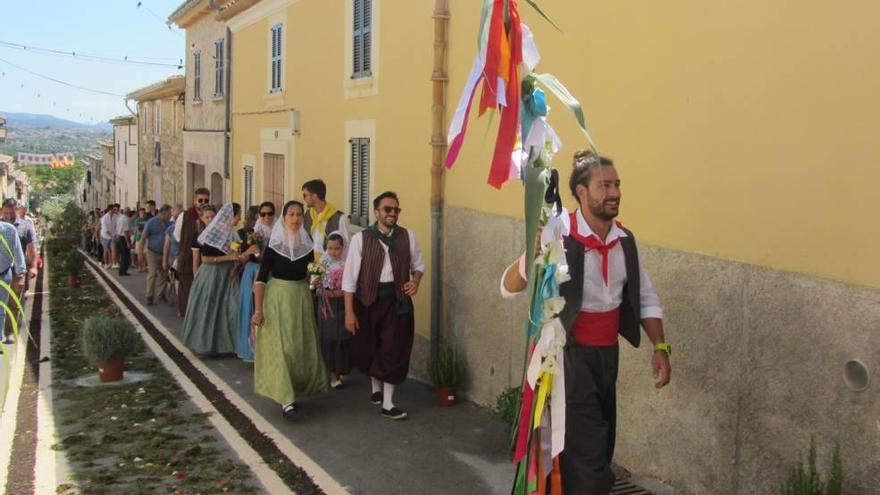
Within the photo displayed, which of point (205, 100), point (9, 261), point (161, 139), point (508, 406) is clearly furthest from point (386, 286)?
point (161, 139)

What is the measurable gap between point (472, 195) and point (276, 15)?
8.09 m

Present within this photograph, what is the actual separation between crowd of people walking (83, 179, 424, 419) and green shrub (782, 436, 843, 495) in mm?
3632

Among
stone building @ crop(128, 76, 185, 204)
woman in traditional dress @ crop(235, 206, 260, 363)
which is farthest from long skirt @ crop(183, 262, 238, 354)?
stone building @ crop(128, 76, 185, 204)

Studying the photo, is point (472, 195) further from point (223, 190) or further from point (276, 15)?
point (223, 190)

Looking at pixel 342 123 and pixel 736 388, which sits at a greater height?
pixel 342 123

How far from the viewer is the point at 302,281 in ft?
24.7

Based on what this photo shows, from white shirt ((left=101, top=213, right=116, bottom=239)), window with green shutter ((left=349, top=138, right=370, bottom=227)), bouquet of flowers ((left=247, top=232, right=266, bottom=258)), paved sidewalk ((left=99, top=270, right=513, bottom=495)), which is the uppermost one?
window with green shutter ((left=349, top=138, right=370, bottom=227))

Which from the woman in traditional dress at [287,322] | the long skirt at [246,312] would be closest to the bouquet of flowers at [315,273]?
the woman in traditional dress at [287,322]

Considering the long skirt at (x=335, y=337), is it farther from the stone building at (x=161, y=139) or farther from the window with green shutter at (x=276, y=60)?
the stone building at (x=161, y=139)

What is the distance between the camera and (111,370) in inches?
332

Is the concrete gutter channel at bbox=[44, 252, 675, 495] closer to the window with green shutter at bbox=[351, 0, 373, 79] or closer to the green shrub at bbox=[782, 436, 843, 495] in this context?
the green shrub at bbox=[782, 436, 843, 495]

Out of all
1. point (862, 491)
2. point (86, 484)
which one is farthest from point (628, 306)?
point (86, 484)

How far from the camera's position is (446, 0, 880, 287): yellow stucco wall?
4.02 meters

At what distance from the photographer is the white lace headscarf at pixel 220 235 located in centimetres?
973
